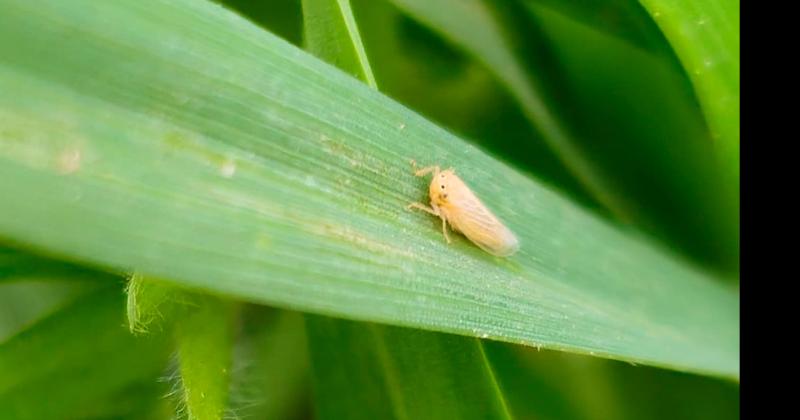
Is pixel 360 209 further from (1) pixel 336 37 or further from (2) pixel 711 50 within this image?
(2) pixel 711 50

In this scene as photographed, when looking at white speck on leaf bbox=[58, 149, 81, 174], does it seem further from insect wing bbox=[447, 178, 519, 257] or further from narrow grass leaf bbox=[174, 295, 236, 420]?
insect wing bbox=[447, 178, 519, 257]

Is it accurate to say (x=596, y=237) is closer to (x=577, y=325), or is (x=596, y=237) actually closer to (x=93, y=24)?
(x=577, y=325)

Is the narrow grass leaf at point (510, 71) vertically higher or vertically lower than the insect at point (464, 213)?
higher

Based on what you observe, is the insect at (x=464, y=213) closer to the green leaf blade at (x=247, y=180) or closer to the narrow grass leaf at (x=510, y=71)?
the green leaf blade at (x=247, y=180)

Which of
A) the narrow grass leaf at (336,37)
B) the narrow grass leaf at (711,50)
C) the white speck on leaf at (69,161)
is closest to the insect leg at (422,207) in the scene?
the narrow grass leaf at (336,37)

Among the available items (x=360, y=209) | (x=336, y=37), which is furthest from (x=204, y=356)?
(x=336, y=37)

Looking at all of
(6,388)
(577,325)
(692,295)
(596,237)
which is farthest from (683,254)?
(6,388)

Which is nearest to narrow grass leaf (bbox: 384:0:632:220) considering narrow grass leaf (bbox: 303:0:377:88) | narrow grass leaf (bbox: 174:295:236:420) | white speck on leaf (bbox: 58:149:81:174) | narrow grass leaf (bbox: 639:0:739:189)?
narrow grass leaf (bbox: 639:0:739:189)
